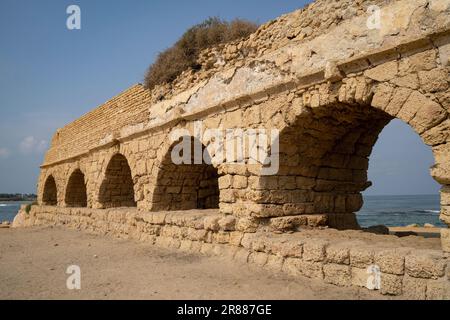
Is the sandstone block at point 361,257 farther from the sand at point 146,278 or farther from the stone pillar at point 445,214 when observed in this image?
the stone pillar at point 445,214

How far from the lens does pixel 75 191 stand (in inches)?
530

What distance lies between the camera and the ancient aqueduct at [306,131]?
344cm

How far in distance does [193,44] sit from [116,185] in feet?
15.8

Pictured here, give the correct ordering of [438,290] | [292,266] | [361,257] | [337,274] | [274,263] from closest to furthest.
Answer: [438,290], [361,257], [337,274], [292,266], [274,263]

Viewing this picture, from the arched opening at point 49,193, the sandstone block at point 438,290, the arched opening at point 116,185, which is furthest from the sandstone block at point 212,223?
the arched opening at point 49,193

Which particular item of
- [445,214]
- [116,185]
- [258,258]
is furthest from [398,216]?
[445,214]

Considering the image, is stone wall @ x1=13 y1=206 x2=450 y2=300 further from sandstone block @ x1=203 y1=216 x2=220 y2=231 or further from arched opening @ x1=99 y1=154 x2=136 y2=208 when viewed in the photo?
arched opening @ x1=99 y1=154 x2=136 y2=208

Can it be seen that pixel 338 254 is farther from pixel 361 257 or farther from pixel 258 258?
pixel 258 258

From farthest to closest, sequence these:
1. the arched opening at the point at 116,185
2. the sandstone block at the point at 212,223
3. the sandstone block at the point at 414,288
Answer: the arched opening at the point at 116,185 < the sandstone block at the point at 212,223 < the sandstone block at the point at 414,288

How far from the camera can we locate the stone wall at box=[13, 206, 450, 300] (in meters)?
3.21

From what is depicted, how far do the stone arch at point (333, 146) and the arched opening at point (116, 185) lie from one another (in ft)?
19.2

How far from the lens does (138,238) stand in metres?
7.40

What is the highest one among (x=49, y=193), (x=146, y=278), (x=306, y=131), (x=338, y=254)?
(x=306, y=131)

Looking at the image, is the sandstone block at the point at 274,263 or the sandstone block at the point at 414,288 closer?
the sandstone block at the point at 414,288
